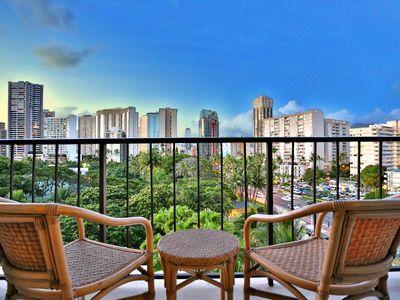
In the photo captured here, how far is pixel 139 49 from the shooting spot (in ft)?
59.9

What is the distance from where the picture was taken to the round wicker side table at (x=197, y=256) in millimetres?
1294

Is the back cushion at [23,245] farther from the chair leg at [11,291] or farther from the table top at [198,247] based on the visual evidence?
the table top at [198,247]

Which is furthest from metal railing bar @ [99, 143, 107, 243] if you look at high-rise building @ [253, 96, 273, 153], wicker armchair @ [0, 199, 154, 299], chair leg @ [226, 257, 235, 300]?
high-rise building @ [253, 96, 273, 153]

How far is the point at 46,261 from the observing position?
107 centimetres

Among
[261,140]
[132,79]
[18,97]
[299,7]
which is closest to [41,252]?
[261,140]

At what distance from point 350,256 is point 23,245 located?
1245mm

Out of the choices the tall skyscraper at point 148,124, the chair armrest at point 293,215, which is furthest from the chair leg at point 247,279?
the tall skyscraper at point 148,124

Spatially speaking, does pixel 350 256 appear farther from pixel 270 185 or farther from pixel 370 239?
pixel 270 185

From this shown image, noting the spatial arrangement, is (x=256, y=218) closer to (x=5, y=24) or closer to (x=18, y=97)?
(x=18, y=97)

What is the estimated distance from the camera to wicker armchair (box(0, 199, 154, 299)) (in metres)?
1.00

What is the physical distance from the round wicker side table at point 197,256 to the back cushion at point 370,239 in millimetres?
516

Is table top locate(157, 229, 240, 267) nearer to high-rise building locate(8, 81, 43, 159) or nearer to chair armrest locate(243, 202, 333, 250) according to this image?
chair armrest locate(243, 202, 333, 250)

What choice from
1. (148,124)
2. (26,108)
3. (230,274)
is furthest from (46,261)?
(148,124)

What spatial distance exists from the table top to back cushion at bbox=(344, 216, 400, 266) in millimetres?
516
